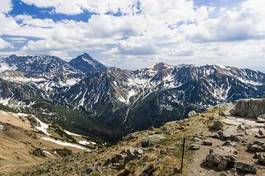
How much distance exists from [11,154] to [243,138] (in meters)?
162

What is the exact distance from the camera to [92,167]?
51.3 meters

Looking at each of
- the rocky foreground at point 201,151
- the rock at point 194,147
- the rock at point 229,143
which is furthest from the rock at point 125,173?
the rock at point 229,143

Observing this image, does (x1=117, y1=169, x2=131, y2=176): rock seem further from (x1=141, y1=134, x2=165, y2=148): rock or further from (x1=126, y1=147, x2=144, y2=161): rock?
(x1=141, y1=134, x2=165, y2=148): rock

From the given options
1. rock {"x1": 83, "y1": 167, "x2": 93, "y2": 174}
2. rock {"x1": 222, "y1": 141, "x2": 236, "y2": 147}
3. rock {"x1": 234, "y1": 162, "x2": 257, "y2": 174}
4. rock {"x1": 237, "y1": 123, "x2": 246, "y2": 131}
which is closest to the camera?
rock {"x1": 234, "y1": 162, "x2": 257, "y2": 174}

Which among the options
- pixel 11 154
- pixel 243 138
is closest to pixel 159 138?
pixel 243 138

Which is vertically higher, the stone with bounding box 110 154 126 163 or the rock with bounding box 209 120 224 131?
the rock with bounding box 209 120 224 131

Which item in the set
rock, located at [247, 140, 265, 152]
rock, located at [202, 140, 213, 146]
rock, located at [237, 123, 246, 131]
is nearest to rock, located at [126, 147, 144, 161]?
rock, located at [202, 140, 213, 146]

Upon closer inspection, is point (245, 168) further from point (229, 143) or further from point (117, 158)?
point (117, 158)

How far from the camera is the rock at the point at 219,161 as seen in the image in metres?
37.6

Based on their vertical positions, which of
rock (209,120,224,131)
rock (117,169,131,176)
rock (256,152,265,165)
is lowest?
rock (117,169,131,176)

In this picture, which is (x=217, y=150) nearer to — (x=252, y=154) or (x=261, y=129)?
(x=252, y=154)

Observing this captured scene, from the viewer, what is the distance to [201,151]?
141ft

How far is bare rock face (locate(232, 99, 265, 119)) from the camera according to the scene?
2408 inches

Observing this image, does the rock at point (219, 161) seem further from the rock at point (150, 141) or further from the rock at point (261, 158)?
the rock at point (150, 141)
